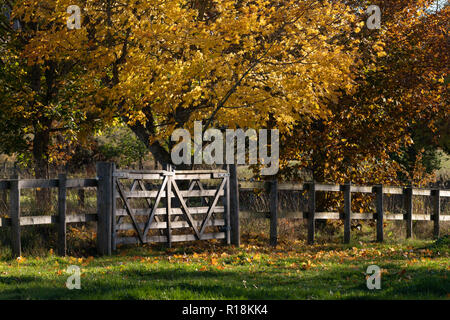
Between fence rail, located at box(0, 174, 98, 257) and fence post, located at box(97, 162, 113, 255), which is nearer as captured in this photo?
fence rail, located at box(0, 174, 98, 257)

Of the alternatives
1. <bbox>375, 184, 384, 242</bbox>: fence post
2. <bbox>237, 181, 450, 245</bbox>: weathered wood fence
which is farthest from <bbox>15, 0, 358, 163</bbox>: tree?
<bbox>375, 184, 384, 242</bbox>: fence post

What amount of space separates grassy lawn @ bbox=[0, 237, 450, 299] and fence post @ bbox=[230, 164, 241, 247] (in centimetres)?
54

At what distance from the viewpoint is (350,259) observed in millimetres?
11812

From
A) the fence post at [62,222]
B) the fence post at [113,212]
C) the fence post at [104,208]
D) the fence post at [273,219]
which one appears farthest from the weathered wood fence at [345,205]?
the fence post at [62,222]

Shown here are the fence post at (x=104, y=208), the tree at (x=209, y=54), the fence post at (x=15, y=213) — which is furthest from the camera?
A: the tree at (x=209, y=54)

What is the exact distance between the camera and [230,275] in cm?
912

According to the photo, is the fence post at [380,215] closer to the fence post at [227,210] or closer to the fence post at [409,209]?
the fence post at [409,209]

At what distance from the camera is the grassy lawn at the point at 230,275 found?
715cm

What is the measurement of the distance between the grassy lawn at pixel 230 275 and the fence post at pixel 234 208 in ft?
1.77

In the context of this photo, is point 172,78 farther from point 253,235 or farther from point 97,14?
point 253,235

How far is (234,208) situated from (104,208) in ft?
11.1

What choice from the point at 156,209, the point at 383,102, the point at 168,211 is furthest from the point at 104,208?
the point at 383,102

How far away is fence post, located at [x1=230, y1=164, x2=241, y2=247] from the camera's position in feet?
46.5

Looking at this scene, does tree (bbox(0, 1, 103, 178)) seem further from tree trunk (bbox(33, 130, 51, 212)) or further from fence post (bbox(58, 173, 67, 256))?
fence post (bbox(58, 173, 67, 256))
